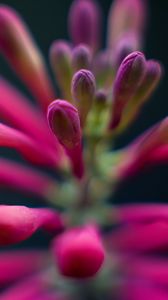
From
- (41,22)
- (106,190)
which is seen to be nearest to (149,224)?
(106,190)

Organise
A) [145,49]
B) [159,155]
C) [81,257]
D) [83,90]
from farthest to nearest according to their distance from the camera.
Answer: [145,49] → [159,155] → [83,90] → [81,257]

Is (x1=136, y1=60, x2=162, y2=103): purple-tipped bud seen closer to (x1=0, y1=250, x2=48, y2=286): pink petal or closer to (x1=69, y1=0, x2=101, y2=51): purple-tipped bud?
(x1=69, y1=0, x2=101, y2=51): purple-tipped bud

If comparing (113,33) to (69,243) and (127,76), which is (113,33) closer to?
(127,76)

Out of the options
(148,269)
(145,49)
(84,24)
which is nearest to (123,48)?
(84,24)

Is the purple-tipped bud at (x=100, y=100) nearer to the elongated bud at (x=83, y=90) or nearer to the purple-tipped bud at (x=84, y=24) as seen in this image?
the elongated bud at (x=83, y=90)

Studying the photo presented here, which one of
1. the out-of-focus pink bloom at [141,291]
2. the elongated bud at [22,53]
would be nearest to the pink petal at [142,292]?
the out-of-focus pink bloom at [141,291]

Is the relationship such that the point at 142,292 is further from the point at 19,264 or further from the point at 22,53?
the point at 22,53
